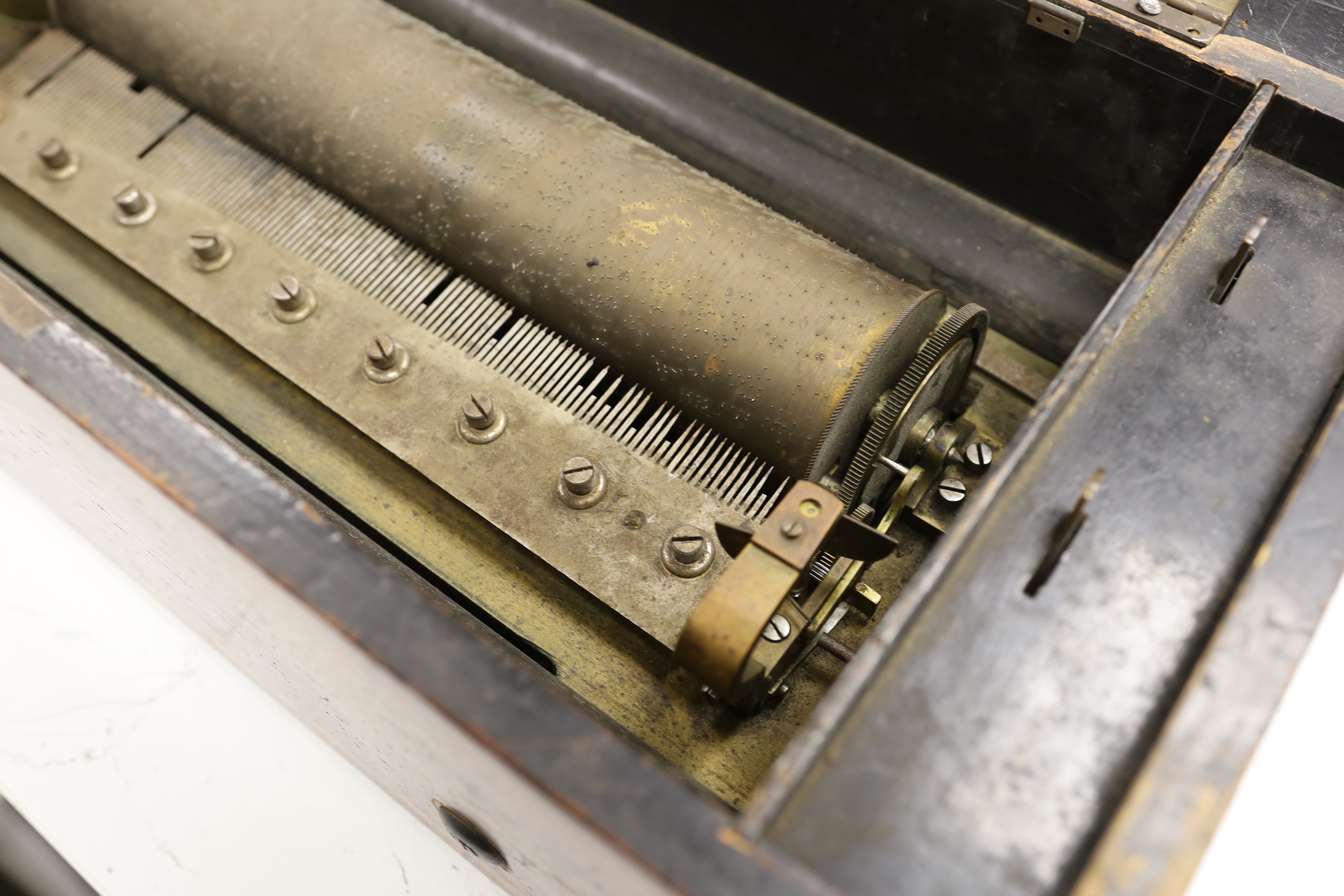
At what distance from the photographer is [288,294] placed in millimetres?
1907

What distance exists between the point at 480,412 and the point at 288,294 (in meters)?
0.46

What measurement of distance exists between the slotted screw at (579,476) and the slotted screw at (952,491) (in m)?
0.57

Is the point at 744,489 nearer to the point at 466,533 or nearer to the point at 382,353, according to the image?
the point at 466,533

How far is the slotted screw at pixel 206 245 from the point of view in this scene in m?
1.98

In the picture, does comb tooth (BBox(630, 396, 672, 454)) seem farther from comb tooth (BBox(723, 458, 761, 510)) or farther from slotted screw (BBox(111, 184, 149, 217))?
slotted screw (BBox(111, 184, 149, 217))

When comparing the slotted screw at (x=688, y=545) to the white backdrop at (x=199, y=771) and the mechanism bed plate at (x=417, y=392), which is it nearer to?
the mechanism bed plate at (x=417, y=392)

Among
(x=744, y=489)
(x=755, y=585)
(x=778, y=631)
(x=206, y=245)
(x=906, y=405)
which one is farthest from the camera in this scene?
(x=206, y=245)

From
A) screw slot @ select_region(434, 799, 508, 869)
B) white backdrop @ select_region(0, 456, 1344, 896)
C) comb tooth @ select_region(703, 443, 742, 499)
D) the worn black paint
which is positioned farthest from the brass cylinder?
white backdrop @ select_region(0, 456, 1344, 896)

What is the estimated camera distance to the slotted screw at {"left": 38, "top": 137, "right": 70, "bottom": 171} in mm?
2123

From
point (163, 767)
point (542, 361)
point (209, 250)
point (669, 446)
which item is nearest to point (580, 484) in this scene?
point (669, 446)

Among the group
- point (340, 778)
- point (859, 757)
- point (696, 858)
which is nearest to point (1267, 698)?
point (859, 757)

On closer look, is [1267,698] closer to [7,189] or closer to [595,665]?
[595,665]

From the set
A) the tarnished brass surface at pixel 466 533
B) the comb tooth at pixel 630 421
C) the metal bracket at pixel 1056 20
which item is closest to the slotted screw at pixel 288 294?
the tarnished brass surface at pixel 466 533

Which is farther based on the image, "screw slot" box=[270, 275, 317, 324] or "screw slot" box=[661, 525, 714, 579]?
"screw slot" box=[270, 275, 317, 324]
